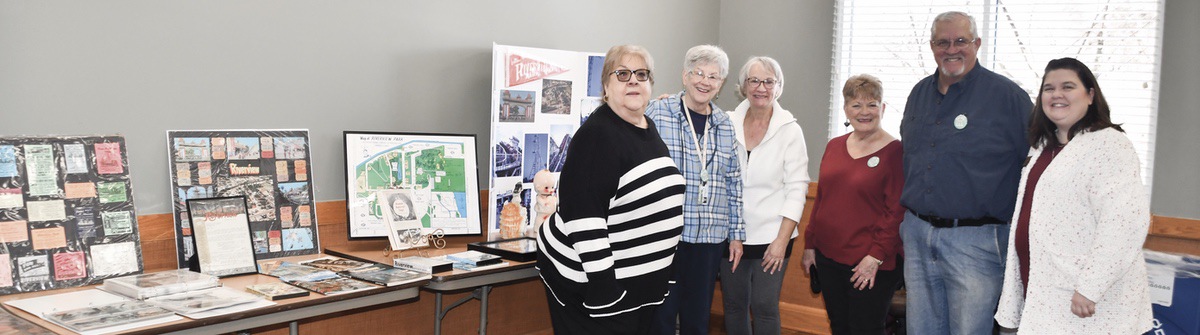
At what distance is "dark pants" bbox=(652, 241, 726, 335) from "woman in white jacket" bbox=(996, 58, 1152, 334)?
101cm

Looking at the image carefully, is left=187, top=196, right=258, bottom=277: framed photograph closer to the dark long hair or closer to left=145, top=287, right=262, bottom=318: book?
left=145, top=287, right=262, bottom=318: book

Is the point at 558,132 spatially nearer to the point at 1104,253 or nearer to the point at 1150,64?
the point at 1104,253

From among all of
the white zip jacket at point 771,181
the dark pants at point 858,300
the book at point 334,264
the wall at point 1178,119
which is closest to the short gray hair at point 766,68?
the white zip jacket at point 771,181

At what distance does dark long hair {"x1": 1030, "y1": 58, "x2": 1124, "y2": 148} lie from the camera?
2.58 metres

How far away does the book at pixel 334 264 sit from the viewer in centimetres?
302

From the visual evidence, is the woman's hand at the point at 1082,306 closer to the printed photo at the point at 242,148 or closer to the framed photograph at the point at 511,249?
the framed photograph at the point at 511,249

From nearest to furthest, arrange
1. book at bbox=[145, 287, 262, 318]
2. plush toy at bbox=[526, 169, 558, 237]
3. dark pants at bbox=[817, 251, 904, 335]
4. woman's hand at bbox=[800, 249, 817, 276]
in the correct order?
book at bbox=[145, 287, 262, 318], dark pants at bbox=[817, 251, 904, 335], woman's hand at bbox=[800, 249, 817, 276], plush toy at bbox=[526, 169, 558, 237]

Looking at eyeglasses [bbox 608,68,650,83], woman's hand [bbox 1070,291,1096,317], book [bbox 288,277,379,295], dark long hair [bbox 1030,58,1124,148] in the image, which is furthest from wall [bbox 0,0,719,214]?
woman's hand [bbox 1070,291,1096,317]

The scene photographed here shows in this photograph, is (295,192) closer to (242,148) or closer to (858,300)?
(242,148)

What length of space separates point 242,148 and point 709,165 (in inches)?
65.6

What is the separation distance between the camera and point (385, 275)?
293cm

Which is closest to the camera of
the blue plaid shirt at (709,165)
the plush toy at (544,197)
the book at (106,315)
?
the book at (106,315)

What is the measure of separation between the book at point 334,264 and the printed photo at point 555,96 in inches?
47.9

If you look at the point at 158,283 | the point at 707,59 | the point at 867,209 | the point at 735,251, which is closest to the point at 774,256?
the point at 735,251
